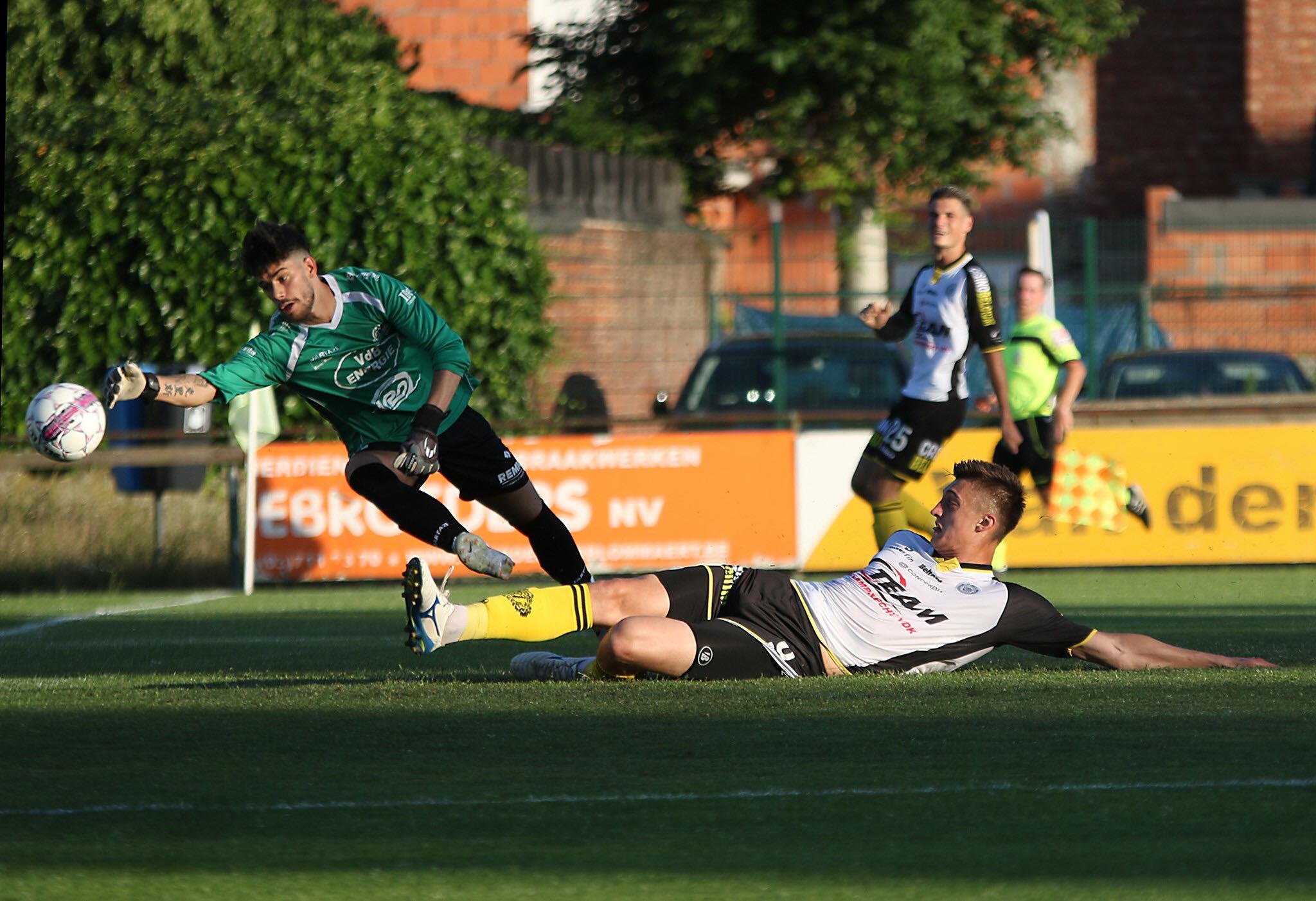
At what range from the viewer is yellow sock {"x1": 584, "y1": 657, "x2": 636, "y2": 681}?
6.69 meters

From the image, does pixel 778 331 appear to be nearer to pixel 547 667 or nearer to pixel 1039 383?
pixel 1039 383

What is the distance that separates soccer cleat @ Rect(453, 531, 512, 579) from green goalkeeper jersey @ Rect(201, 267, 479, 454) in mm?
1031

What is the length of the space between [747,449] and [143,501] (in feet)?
14.9

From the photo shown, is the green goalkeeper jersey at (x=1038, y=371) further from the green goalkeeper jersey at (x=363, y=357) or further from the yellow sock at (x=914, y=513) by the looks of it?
the green goalkeeper jersey at (x=363, y=357)

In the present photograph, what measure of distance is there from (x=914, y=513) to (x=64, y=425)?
450 cm

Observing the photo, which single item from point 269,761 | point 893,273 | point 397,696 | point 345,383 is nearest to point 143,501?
point 345,383

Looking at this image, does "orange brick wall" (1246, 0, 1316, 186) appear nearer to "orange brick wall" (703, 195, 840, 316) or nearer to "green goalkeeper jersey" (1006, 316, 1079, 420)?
"orange brick wall" (703, 195, 840, 316)

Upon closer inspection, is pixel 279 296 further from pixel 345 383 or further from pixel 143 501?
pixel 143 501

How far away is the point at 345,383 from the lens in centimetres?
775

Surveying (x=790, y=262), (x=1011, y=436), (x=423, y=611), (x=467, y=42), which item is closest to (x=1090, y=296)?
(x=790, y=262)

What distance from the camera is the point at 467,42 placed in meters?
34.4

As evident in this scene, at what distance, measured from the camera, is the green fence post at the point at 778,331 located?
14.9 meters

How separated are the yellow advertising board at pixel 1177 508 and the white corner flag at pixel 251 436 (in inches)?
151

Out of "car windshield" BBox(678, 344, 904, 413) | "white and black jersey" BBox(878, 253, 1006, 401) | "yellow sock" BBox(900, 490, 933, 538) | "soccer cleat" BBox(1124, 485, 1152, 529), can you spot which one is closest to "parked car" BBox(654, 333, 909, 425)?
"car windshield" BBox(678, 344, 904, 413)
